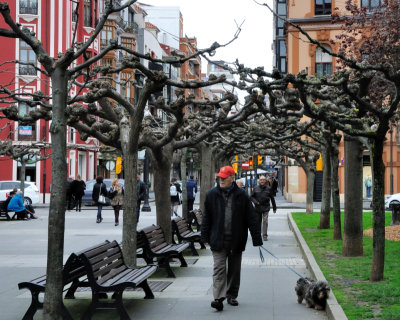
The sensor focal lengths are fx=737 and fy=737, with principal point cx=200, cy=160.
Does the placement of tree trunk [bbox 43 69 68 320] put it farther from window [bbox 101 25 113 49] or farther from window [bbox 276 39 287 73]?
window [bbox 276 39 287 73]

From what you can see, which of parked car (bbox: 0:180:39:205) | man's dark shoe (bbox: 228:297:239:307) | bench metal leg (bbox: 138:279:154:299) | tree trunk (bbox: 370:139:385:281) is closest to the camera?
man's dark shoe (bbox: 228:297:239:307)

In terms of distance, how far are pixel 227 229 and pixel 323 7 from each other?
42670 millimetres

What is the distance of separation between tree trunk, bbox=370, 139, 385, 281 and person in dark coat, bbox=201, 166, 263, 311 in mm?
2149

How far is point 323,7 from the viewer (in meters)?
50.2

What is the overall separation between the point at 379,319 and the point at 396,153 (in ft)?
143

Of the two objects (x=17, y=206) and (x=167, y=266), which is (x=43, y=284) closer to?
(x=167, y=266)

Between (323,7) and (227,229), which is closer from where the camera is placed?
(227,229)

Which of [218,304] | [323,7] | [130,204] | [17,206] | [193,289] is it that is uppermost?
[323,7]

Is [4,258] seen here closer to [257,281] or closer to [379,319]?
[257,281]

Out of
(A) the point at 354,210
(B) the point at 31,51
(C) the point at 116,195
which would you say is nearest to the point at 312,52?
(B) the point at 31,51

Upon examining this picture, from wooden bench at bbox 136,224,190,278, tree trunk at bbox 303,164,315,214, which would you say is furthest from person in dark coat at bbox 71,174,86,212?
wooden bench at bbox 136,224,190,278

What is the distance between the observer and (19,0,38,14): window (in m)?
53.4

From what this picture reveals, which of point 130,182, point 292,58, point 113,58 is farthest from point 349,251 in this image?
point 113,58

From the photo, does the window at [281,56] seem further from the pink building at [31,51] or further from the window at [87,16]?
the pink building at [31,51]
